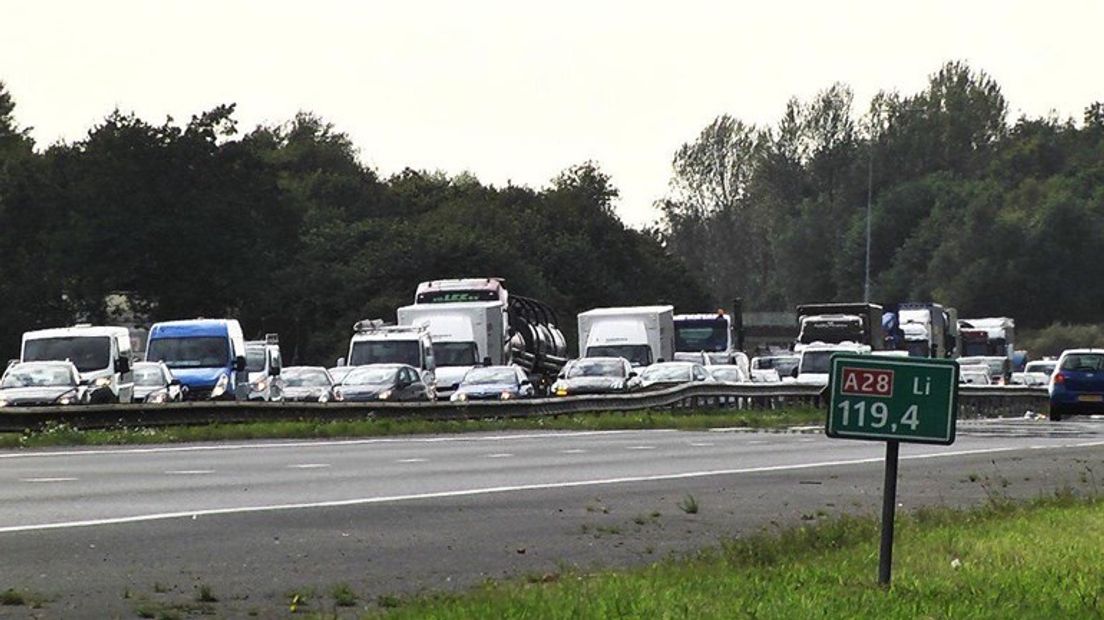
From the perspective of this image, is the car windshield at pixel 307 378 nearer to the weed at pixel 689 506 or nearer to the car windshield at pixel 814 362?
the car windshield at pixel 814 362

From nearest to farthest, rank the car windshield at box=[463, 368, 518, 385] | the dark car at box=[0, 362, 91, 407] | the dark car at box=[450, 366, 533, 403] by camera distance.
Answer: the dark car at box=[0, 362, 91, 407] < the dark car at box=[450, 366, 533, 403] < the car windshield at box=[463, 368, 518, 385]

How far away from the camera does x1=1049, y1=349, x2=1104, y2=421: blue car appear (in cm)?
5319

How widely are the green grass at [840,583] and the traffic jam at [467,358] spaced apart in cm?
2202

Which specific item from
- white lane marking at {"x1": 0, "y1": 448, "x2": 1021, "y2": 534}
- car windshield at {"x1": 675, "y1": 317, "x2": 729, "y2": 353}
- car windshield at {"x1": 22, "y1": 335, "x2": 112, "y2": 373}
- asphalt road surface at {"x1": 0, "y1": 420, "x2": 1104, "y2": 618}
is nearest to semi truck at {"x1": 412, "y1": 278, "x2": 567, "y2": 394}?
car windshield at {"x1": 675, "y1": 317, "x2": 729, "y2": 353}

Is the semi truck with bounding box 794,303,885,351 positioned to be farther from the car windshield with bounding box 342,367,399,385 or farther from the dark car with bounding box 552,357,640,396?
the car windshield with bounding box 342,367,399,385

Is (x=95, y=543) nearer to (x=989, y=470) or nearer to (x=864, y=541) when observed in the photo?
(x=864, y=541)

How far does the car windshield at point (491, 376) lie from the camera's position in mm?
55812

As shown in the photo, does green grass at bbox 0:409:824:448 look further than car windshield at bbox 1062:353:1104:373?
No

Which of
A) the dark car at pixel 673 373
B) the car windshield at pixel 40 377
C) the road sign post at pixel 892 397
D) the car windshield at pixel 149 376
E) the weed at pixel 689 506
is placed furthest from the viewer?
the dark car at pixel 673 373

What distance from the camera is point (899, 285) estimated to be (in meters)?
159

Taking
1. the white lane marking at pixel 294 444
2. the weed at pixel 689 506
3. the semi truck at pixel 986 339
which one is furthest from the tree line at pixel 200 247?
the weed at pixel 689 506

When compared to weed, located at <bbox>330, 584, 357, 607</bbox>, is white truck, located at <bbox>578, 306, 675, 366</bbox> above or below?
above

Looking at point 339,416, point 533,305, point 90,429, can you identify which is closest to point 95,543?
point 90,429

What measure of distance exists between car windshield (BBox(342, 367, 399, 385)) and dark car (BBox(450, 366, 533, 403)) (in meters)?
1.81
